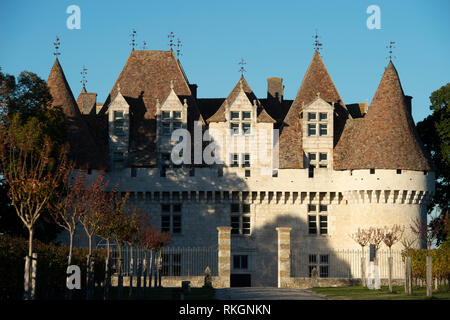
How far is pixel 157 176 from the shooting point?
4950 centimetres

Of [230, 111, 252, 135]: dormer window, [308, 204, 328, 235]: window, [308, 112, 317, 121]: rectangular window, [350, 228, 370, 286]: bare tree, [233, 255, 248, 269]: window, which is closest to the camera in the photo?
[350, 228, 370, 286]: bare tree

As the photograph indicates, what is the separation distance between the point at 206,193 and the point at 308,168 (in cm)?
593

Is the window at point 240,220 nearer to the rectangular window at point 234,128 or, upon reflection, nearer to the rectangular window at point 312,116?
the rectangular window at point 234,128

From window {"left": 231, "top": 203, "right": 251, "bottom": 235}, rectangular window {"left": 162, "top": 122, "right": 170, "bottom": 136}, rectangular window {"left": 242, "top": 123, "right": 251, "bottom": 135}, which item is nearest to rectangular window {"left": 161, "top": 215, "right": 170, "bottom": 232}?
window {"left": 231, "top": 203, "right": 251, "bottom": 235}

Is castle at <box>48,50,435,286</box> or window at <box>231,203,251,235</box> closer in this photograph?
castle at <box>48,50,435,286</box>

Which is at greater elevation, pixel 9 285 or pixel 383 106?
pixel 383 106

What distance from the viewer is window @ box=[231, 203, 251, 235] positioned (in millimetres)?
49719

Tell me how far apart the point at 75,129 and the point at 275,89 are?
1426cm

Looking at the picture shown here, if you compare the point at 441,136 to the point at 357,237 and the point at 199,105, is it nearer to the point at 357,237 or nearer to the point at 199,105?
the point at 357,237

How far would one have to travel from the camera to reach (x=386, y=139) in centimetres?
4803

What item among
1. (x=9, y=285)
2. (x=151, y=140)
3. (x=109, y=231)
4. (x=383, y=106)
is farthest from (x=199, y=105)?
(x=9, y=285)

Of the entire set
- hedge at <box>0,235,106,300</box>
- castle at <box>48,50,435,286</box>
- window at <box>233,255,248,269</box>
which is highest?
Result: castle at <box>48,50,435,286</box>

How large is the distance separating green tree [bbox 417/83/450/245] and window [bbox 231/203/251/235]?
11.3 m

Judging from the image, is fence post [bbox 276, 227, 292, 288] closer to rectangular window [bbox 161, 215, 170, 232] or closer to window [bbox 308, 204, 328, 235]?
window [bbox 308, 204, 328, 235]
